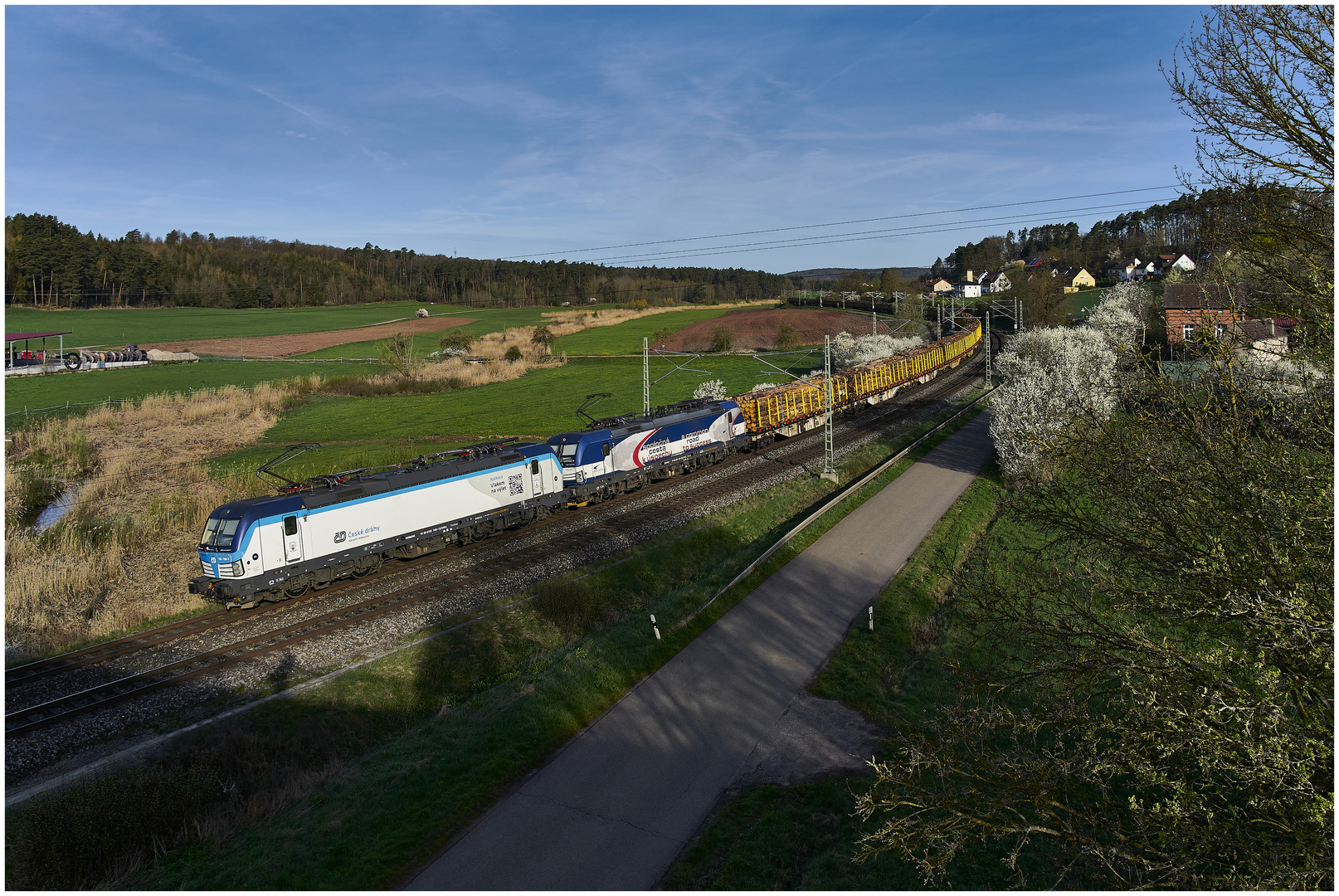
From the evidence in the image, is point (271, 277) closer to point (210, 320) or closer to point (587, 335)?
point (210, 320)

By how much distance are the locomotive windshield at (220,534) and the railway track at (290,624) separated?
216cm

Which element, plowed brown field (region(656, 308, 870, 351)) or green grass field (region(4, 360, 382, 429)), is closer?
green grass field (region(4, 360, 382, 429))

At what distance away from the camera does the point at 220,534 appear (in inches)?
755

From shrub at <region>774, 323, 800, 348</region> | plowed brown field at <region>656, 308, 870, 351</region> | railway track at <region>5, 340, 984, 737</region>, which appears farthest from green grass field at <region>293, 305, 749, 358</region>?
railway track at <region>5, 340, 984, 737</region>

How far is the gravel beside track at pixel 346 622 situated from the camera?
14789mm

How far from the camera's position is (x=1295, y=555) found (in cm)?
630

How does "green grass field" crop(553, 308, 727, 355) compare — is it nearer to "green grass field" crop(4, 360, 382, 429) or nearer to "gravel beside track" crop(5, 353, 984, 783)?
"green grass field" crop(4, 360, 382, 429)

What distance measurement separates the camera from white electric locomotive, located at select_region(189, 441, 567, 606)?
19078mm

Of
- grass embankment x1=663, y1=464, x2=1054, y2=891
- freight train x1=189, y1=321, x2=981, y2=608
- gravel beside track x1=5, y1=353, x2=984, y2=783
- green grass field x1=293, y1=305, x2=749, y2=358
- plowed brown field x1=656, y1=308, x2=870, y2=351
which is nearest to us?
grass embankment x1=663, y1=464, x2=1054, y2=891

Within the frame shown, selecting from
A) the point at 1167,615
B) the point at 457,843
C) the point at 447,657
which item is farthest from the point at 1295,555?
the point at 447,657

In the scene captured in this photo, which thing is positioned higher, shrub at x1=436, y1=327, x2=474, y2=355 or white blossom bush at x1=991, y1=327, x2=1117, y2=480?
shrub at x1=436, y1=327, x2=474, y2=355

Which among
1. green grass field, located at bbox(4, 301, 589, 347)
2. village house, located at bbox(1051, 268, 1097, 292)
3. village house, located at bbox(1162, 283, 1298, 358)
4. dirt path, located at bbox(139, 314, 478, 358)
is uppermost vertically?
village house, located at bbox(1051, 268, 1097, 292)

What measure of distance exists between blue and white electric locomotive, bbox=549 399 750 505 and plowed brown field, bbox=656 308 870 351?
163 feet

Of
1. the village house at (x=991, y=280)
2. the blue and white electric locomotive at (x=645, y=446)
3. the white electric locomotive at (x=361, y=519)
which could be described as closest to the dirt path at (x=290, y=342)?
the blue and white electric locomotive at (x=645, y=446)
